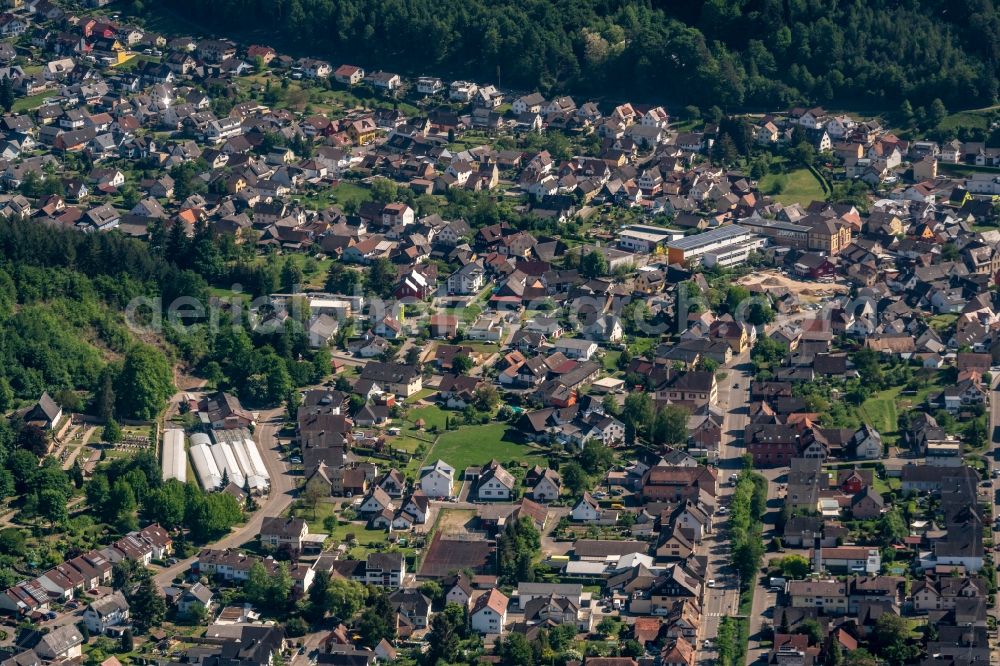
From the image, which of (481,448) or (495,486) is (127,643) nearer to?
(495,486)

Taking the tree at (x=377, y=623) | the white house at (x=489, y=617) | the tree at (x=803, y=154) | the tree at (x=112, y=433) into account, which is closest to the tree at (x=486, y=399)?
the tree at (x=112, y=433)

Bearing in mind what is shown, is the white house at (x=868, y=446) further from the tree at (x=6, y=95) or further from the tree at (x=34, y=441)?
the tree at (x=6, y=95)

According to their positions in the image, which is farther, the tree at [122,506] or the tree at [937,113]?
the tree at [937,113]

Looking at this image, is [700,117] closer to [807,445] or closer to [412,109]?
[412,109]

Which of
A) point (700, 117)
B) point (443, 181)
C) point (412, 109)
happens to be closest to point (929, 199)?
point (700, 117)

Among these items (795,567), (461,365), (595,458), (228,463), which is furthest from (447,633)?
(461,365)

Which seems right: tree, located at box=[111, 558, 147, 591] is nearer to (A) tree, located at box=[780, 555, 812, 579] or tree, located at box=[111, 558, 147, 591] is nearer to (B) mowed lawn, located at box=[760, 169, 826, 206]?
(A) tree, located at box=[780, 555, 812, 579]
